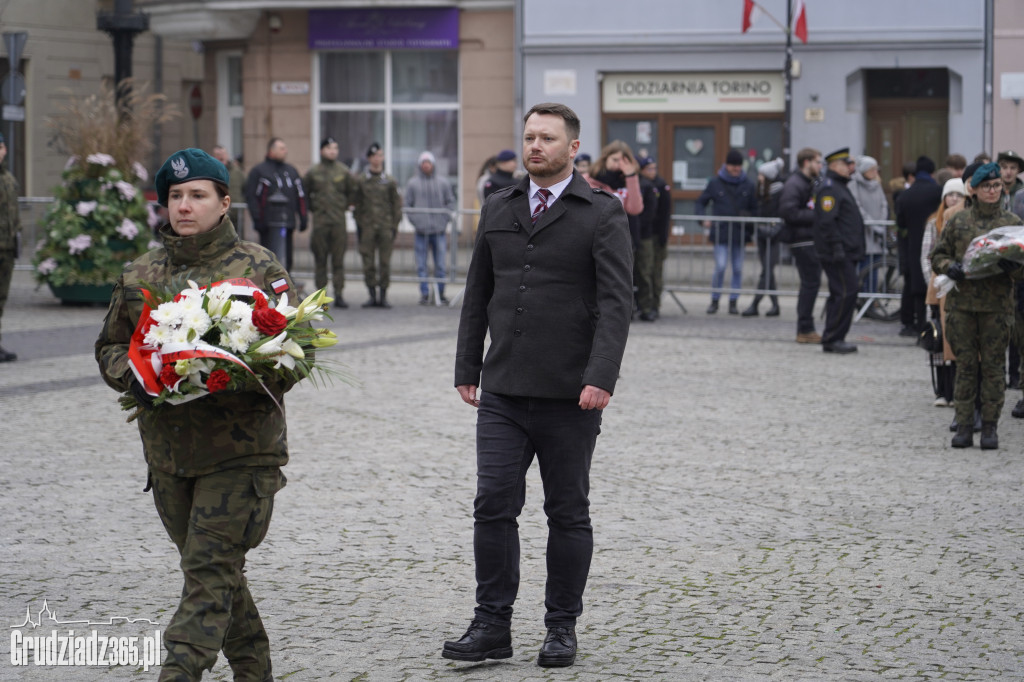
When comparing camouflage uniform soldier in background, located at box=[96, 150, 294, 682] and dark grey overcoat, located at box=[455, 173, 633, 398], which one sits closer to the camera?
camouflage uniform soldier in background, located at box=[96, 150, 294, 682]

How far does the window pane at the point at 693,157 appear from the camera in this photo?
26.1m

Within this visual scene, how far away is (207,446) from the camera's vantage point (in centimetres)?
433

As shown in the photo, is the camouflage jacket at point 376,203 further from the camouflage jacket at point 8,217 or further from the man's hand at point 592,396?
the man's hand at point 592,396

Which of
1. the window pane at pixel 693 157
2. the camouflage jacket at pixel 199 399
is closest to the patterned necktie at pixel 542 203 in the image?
the camouflage jacket at pixel 199 399

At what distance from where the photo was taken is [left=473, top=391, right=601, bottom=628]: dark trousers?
16.7ft

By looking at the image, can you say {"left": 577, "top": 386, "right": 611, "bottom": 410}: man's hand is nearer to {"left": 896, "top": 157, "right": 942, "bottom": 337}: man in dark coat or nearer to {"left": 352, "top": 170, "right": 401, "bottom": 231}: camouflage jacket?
{"left": 896, "top": 157, "right": 942, "bottom": 337}: man in dark coat

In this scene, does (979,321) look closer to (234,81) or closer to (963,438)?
(963,438)

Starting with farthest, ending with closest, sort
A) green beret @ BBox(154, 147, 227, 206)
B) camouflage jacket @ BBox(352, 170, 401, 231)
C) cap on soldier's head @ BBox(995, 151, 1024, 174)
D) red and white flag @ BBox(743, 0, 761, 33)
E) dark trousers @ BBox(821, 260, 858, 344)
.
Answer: red and white flag @ BBox(743, 0, 761, 33) < camouflage jacket @ BBox(352, 170, 401, 231) < dark trousers @ BBox(821, 260, 858, 344) < cap on soldier's head @ BBox(995, 151, 1024, 174) < green beret @ BBox(154, 147, 227, 206)

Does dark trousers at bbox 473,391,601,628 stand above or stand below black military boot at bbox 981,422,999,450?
above

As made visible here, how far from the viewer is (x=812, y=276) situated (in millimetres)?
15062

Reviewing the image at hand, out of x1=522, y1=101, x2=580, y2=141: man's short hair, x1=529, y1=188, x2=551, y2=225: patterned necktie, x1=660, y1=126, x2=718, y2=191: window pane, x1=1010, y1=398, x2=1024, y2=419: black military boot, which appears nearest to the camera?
x1=522, y1=101, x2=580, y2=141: man's short hair

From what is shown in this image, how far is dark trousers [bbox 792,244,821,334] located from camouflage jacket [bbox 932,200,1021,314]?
18.1 feet

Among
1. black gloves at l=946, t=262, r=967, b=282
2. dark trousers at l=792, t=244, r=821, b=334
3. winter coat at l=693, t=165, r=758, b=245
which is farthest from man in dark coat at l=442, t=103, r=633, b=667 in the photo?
winter coat at l=693, t=165, r=758, b=245

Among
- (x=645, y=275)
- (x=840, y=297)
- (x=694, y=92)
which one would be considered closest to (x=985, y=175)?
(x=840, y=297)
